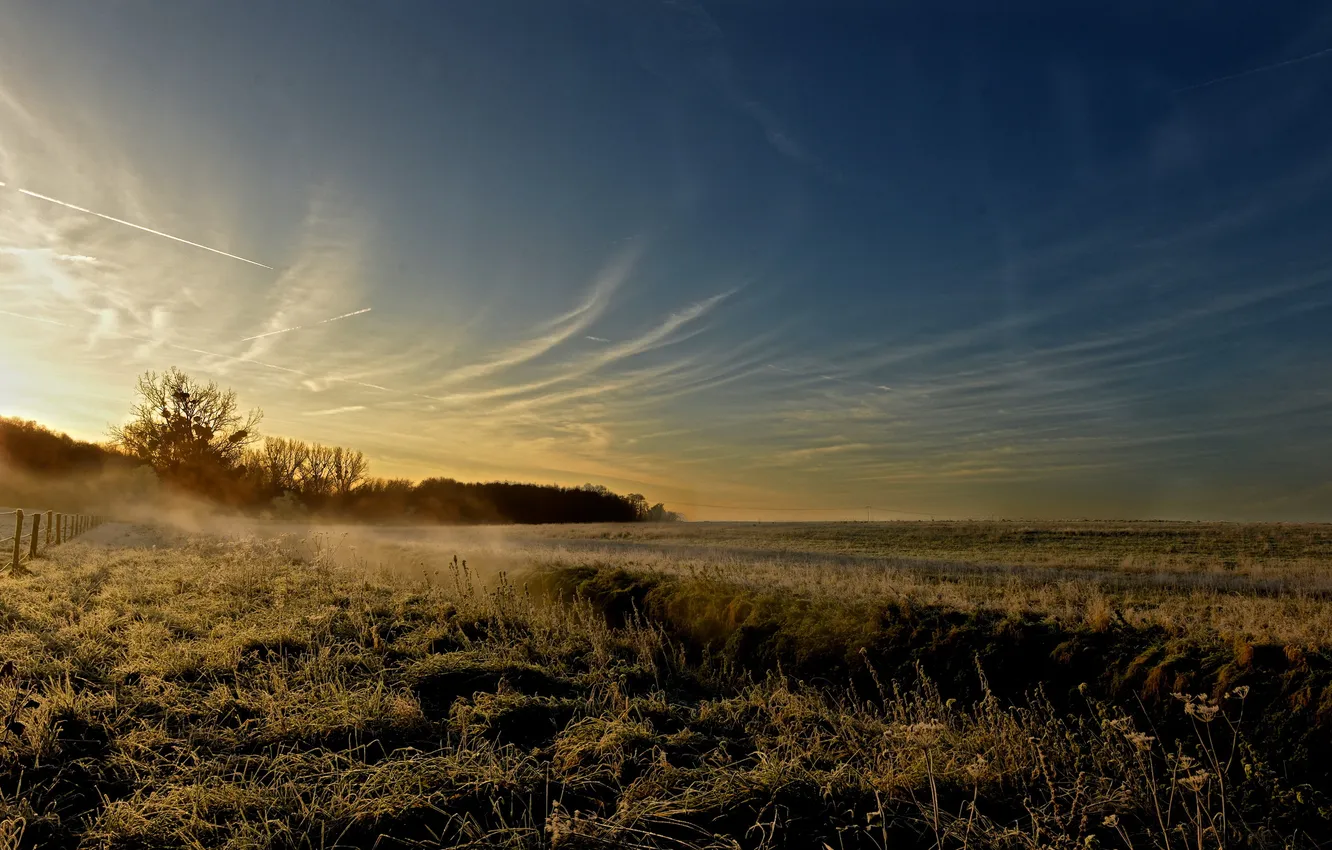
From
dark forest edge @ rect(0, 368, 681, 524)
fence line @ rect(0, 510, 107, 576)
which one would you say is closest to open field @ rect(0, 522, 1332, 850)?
fence line @ rect(0, 510, 107, 576)

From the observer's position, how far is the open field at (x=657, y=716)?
520 centimetres

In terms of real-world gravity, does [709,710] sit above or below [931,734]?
below

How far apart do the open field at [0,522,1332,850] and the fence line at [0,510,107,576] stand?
4.52 meters

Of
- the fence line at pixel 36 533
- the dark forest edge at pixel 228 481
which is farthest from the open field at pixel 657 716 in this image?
the dark forest edge at pixel 228 481

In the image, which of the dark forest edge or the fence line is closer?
the fence line

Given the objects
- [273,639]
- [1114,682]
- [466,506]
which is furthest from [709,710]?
[466,506]

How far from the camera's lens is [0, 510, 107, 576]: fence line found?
719 inches

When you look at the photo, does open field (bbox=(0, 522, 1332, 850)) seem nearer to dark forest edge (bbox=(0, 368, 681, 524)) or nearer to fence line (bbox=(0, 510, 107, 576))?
fence line (bbox=(0, 510, 107, 576))

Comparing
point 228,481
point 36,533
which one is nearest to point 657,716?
point 36,533

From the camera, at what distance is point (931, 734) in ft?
17.1

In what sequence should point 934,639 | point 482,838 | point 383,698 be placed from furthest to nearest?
point 934,639 → point 383,698 → point 482,838

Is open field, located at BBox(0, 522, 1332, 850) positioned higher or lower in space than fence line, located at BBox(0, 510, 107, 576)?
lower

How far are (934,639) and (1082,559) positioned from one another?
1707 centimetres

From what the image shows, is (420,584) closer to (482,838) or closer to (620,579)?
(620,579)
